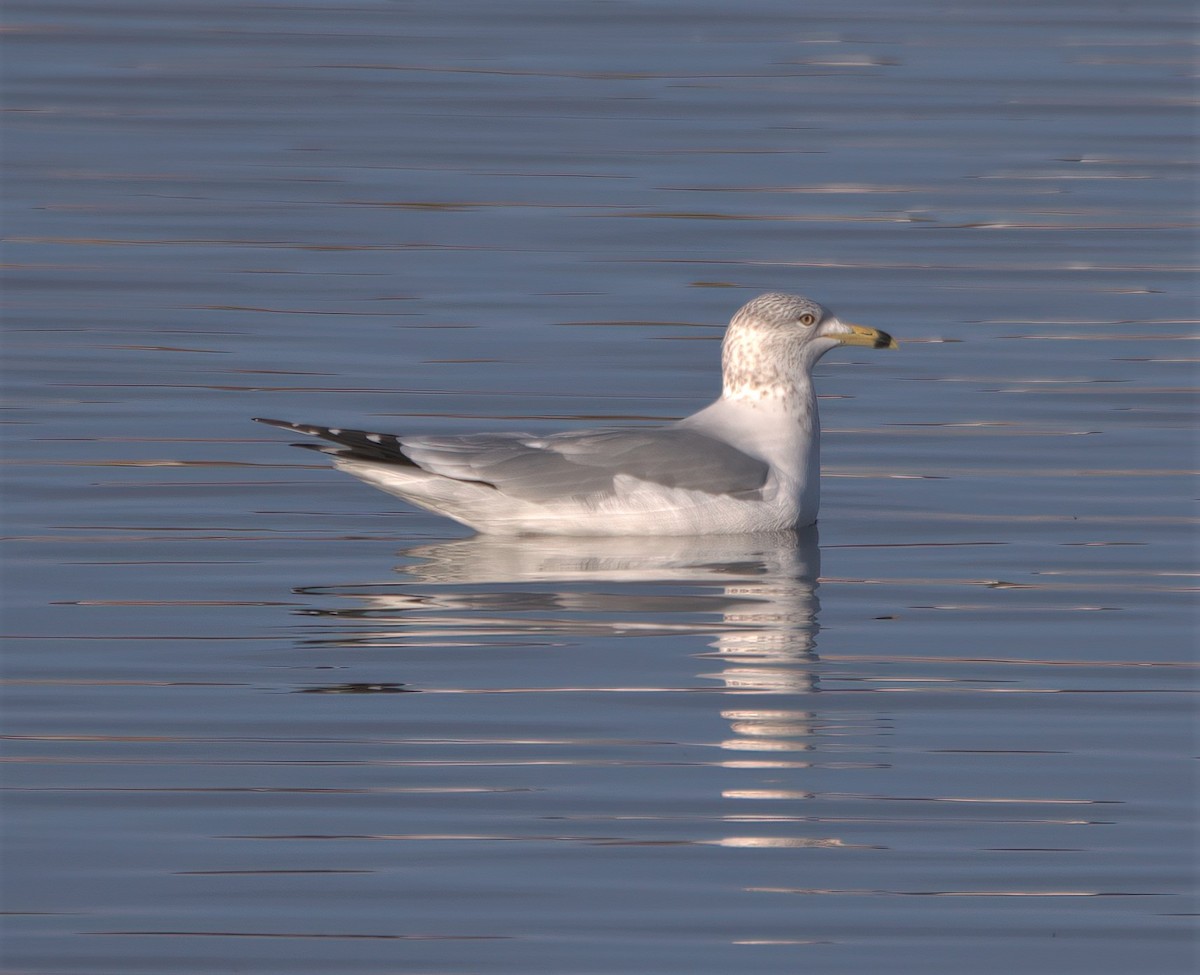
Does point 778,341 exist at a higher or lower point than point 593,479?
higher

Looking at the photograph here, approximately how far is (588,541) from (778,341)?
1.45 m

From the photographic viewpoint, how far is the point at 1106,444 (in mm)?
12219

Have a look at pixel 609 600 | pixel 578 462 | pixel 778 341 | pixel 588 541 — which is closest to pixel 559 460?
pixel 578 462

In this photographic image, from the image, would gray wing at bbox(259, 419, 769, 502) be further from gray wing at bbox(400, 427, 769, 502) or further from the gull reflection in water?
the gull reflection in water

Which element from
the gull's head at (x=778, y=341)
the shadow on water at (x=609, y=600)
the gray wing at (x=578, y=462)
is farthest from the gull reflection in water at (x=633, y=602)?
the gull's head at (x=778, y=341)

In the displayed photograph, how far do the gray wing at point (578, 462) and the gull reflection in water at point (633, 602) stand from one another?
0.78 ft

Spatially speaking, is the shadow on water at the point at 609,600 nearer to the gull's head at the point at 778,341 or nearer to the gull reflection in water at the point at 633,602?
the gull reflection in water at the point at 633,602

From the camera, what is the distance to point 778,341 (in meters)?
11.4

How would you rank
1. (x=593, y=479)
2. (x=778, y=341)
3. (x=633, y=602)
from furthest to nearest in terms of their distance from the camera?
(x=778, y=341) < (x=593, y=479) < (x=633, y=602)

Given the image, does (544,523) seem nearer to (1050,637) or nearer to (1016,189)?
(1050,637)

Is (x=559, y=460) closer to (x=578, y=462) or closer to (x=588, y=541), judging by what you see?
(x=578, y=462)

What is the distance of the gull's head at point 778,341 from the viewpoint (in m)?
11.3

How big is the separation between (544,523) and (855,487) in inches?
69.0

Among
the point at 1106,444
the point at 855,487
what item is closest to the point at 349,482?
the point at 855,487
